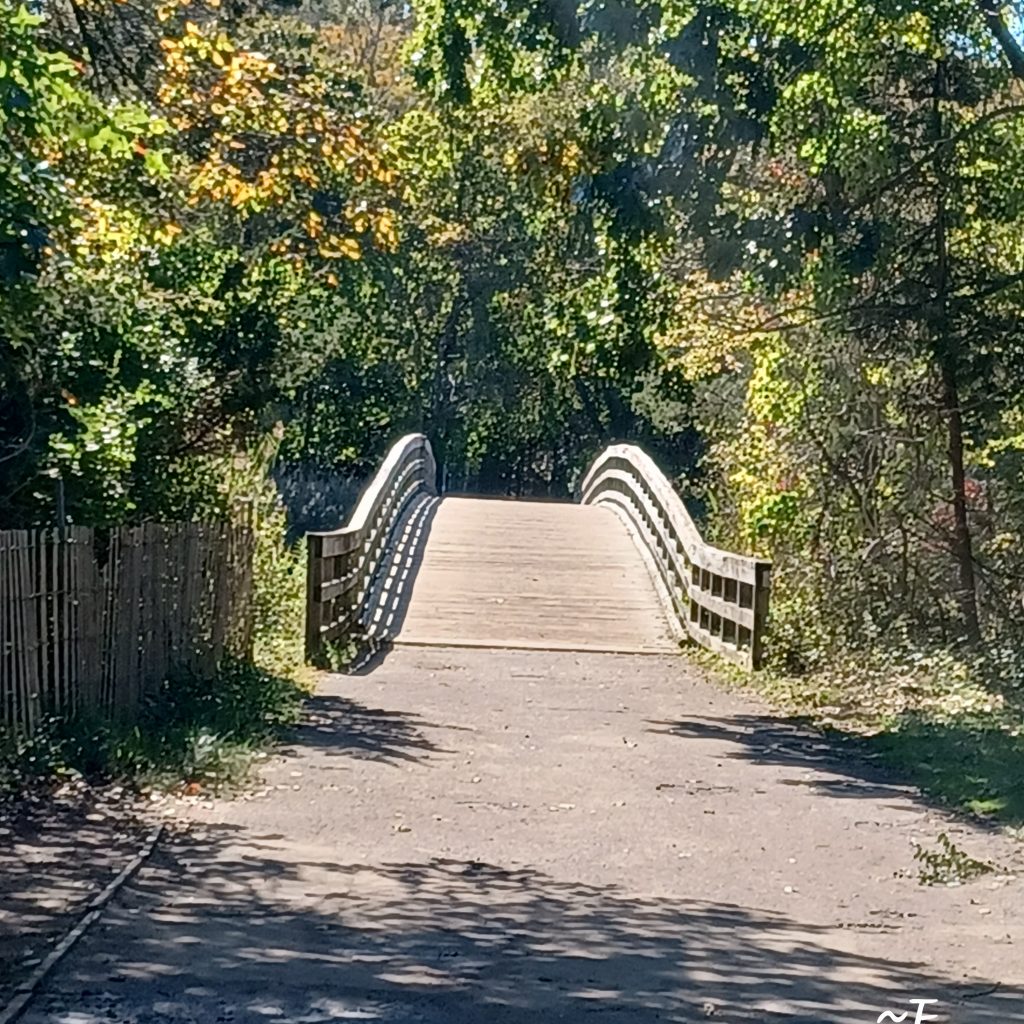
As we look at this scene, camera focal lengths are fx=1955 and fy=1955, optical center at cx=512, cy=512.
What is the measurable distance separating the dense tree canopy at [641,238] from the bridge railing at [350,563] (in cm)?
132

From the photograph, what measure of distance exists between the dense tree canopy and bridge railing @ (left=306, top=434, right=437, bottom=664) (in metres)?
1.32

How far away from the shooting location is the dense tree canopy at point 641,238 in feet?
42.4

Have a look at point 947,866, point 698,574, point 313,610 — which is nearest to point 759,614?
point 698,574

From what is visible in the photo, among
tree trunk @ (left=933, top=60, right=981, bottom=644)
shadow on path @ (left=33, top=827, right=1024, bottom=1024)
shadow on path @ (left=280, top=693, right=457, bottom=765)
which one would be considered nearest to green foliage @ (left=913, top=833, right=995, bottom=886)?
shadow on path @ (left=33, top=827, right=1024, bottom=1024)

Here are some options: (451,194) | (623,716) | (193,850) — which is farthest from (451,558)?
(451,194)

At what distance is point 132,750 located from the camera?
447 inches

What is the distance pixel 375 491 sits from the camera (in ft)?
81.4

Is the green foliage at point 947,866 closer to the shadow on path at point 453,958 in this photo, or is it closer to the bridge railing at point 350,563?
the shadow on path at point 453,958

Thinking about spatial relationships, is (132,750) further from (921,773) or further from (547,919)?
(921,773)

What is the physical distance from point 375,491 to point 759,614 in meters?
7.95

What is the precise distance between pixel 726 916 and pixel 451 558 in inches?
680

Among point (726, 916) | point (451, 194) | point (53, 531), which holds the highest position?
point (451, 194)

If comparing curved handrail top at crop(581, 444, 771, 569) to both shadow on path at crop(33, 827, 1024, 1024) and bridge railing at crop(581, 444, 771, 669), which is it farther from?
shadow on path at crop(33, 827, 1024, 1024)

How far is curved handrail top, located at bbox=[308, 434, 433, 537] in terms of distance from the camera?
69.1 feet
